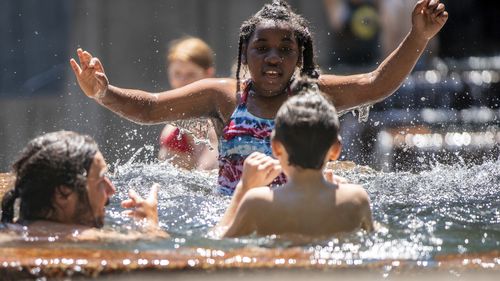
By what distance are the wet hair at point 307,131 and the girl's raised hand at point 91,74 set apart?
1.27m

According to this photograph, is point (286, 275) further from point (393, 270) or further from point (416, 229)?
point (416, 229)

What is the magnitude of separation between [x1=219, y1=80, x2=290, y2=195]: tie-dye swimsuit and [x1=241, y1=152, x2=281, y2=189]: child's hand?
0.81 m

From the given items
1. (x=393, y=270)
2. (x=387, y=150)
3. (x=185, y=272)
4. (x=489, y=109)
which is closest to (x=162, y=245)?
(x=185, y=272)

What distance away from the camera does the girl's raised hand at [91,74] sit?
4.93 meters

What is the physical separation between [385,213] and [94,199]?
1213mm

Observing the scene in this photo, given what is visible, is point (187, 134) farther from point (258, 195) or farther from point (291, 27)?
point (258, 195)

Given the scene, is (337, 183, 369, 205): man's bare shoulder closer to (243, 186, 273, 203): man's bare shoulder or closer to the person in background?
(243, 186, 273, 203): man's bare shoulder

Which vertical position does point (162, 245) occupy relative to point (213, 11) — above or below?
below

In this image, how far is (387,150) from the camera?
8969 millimetres

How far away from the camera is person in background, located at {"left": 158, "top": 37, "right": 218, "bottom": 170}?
22.7 feet

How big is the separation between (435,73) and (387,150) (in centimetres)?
161

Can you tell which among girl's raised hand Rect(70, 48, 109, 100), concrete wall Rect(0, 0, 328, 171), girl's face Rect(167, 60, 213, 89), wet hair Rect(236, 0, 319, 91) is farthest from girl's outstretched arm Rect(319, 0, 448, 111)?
concrete wall Rect(0, 0, 328, 171)

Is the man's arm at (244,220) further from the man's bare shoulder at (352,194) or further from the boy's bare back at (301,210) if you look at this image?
the man's bare shoulder at (352,194)

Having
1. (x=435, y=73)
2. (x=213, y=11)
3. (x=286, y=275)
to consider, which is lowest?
(x=286, y=275)
